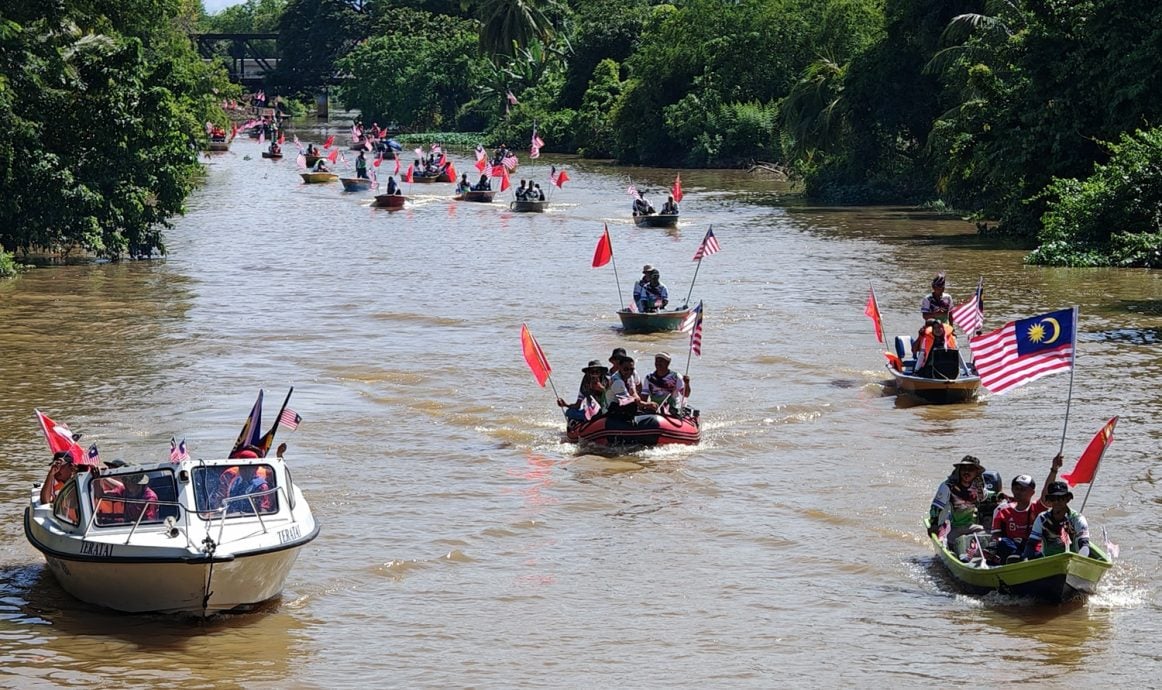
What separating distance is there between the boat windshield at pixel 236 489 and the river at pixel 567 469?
1.17 m

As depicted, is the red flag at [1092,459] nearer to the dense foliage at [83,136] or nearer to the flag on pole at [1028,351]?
the flag on pole at [1028,351]

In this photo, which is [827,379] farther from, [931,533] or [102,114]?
[102,114]

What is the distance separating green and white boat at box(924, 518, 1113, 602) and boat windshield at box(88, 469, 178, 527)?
329 inches

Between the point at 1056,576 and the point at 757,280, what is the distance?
89.3 ft

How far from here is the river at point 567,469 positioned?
1550cm

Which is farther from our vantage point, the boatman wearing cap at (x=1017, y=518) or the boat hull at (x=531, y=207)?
the boat hull at (x=531, y=207)

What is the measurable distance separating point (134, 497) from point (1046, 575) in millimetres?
9383

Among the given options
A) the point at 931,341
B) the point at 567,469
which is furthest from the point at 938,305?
the point at 567,469

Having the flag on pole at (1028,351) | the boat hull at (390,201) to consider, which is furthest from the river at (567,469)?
the boat hull at (390,201)

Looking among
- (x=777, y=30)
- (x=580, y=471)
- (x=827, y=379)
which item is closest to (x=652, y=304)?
(x=827, y=379)

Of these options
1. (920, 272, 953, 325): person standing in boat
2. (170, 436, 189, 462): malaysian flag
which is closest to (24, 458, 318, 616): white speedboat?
(170, 436, 189, 462): malaysian flag

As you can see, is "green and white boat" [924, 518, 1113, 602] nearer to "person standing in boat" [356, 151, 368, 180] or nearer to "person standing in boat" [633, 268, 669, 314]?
"person standing in boat" [633, 268, 669, 314]

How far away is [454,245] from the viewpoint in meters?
53.4

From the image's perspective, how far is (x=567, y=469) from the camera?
22781 mm
